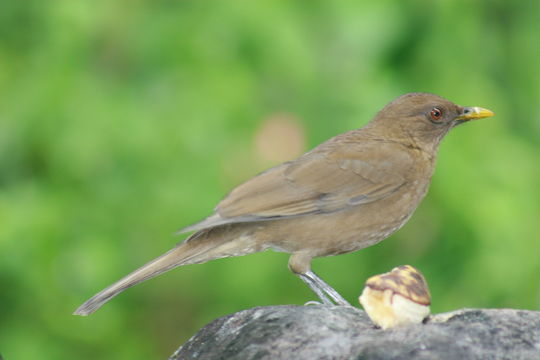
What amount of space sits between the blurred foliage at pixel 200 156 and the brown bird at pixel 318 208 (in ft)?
2.09

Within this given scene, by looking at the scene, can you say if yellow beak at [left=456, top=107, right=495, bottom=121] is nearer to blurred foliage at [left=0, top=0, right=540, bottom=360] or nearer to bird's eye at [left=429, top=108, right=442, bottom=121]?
bird's eye at [left=429, top=108, right=442, bottom=121]

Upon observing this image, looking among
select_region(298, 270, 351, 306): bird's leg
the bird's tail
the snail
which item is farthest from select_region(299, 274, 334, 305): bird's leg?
the snail

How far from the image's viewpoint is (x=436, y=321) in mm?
4359

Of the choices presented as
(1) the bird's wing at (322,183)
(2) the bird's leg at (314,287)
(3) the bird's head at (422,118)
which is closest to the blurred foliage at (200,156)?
(3) the bird's head at (422,118)

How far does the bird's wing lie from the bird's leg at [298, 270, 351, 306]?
0.31m

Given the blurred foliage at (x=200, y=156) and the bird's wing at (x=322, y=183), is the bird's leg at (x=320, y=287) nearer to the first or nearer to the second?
the bird's wing at (x=322, y=183)

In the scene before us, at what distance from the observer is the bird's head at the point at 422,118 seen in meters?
6.06

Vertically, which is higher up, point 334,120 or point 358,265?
point 334,120

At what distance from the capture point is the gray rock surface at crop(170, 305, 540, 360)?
4.08 m

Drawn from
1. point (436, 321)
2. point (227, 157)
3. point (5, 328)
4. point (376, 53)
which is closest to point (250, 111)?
point (227, 157)

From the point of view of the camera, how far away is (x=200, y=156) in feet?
21.0

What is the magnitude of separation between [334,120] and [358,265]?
84 cm

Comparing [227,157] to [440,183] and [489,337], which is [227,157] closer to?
[440,183]

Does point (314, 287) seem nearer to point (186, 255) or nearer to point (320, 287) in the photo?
point (320, 287)
